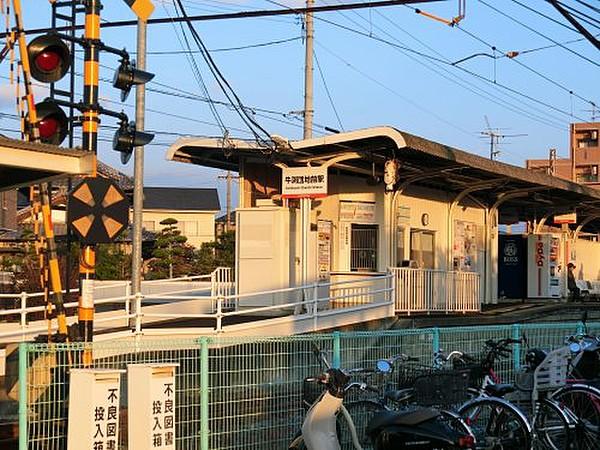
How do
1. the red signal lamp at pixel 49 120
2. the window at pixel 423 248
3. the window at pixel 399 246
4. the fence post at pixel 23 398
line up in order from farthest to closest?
the window at pixel 423 248 → the window at pixel 399 246 → the red signal lamp at pixel 49 120 → the fence post at pixel 23 398

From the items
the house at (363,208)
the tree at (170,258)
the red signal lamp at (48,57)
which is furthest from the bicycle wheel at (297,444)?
the tree at (170,258)

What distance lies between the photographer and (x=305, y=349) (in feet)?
30.1

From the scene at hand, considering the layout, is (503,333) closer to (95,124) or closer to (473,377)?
(473,377)

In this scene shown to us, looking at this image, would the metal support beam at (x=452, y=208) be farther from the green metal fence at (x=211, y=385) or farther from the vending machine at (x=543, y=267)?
the green metal fence at (x=211, y=385)

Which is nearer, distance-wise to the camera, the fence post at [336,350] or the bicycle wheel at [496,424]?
the bicycle wheel at [496,424]

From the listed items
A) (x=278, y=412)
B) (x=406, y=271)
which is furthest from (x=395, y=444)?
(x=406, y=271)

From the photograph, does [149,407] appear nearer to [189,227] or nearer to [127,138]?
[127,138]

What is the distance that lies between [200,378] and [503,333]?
5704 millimetres

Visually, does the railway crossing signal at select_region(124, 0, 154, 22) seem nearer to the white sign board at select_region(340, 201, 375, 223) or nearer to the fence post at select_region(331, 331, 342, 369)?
the fence post at select_region(331, 331, 342, 369)

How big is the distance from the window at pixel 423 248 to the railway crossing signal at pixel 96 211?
46.1 feet

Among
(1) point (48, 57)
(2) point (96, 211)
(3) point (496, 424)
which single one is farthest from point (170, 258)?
(3) point (496, 424)

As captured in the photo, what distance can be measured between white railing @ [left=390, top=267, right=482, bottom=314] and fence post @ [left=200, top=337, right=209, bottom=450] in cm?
1080

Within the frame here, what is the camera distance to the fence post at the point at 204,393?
786 centimetres

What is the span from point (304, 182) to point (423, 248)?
557 centimetres
